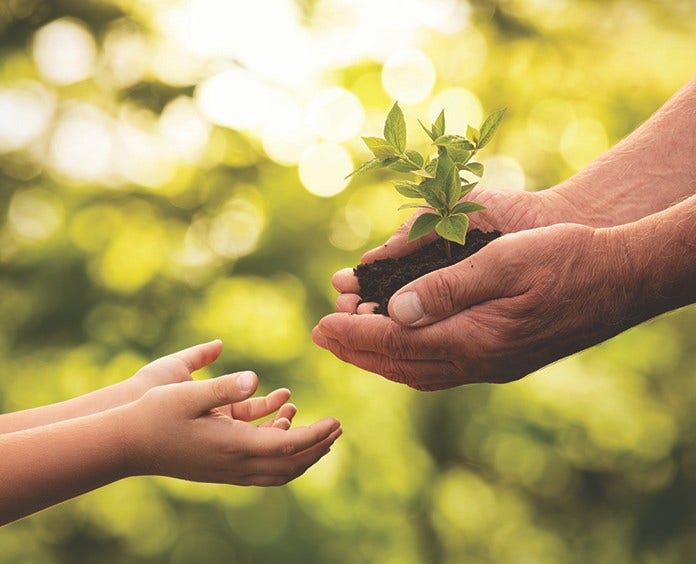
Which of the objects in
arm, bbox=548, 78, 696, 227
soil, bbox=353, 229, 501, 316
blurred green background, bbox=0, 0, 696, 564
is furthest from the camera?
blurred green background, bbox=0, 0, 696, 564

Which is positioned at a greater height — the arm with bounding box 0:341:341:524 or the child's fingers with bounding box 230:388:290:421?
the arm with bounding box 0:341:341:524

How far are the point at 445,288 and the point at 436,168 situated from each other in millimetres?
194

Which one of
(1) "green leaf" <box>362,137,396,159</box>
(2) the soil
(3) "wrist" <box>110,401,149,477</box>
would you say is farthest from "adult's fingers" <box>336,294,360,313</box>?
(3) "wrist" <box>110,401,149,477</box>

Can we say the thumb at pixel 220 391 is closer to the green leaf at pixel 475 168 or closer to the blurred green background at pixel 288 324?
the green leaf at pixel 475 168

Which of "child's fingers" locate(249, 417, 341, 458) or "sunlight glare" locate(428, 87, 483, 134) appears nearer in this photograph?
"child's fingers" locate(249, 417, 341, 458)

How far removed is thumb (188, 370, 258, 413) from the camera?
4.19 ft

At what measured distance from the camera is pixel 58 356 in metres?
2.48

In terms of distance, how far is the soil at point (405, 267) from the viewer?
137cm

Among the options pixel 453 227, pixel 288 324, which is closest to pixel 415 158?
pixel 453 227

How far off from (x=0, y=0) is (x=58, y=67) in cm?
28

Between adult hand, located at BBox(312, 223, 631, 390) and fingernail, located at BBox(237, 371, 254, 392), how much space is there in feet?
0.55

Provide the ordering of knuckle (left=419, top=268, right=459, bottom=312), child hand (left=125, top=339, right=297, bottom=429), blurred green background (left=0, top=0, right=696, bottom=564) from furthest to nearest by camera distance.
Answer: blurred green background (left=0, top=0, right=696, bottom=564)
child hand (left=125, top=339, right=297, bottom=429)
knuckle (left=419, top=268, right=459, bottom=312)

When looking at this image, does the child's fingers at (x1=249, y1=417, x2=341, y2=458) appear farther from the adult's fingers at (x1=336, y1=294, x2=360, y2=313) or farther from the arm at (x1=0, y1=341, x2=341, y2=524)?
the adult's fingers at (x1=336, y1=294, x2=360, y2=313)

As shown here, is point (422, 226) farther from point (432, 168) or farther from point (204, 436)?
point (204, 436)
